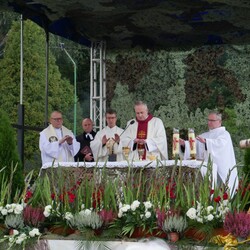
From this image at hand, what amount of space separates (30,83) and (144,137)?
927 inches

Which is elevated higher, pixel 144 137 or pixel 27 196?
pixel 144 137

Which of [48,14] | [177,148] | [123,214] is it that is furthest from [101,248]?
[48,14]

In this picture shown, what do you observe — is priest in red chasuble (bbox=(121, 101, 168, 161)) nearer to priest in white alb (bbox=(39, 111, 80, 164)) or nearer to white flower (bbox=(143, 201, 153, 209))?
priest in white alb (bbox=(39, 111, 80, 164))

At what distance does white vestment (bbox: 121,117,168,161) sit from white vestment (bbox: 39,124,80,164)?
0.77 m

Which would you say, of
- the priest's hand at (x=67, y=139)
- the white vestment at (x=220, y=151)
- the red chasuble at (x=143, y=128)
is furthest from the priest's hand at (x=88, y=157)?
the white vestment at (x=220, y=151)

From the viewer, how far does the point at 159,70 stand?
50.2ft

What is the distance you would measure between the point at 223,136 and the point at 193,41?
3.85 m

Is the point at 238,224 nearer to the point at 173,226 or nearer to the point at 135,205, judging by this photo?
the point at 173,226

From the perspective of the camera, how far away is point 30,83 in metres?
34.8

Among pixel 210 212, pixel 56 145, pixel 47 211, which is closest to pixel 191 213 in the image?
pixel 210 212

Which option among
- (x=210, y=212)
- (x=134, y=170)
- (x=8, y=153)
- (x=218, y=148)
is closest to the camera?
(x=210, y=212)

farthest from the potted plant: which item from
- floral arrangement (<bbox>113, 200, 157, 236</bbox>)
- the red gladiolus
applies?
the red gladiolus

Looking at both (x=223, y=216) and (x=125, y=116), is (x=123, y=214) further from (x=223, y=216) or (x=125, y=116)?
(x=125, y=116)

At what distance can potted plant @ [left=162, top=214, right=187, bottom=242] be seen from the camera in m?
5.91
